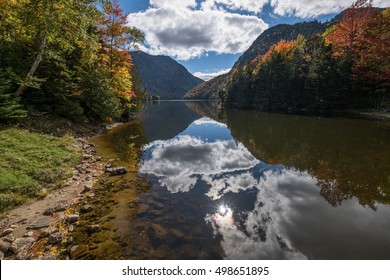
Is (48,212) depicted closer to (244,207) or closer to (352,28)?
(244,207)

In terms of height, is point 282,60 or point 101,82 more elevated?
point 282,60

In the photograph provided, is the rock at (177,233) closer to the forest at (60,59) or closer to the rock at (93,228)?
the rock at (93,228)

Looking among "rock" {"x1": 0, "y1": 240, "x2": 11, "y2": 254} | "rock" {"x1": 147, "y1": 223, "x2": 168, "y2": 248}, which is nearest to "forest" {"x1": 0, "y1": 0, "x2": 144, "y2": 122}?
"rock" {"x1": 0, "y1": 240, "x2": 11, "y2": 254}

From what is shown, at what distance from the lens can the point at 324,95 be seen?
160ft

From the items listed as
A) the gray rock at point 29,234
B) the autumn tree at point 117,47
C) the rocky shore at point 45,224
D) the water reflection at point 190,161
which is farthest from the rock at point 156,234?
the autumn tree at point 117,47

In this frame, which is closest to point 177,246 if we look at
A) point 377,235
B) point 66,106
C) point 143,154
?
point 377,235

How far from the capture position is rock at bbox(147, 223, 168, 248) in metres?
6.88

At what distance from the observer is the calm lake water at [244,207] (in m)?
6.67

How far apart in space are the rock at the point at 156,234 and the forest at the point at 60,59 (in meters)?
13.4

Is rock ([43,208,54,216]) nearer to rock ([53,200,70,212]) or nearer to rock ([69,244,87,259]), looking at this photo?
rock ([53,200,70,212])

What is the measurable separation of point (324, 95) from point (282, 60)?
21.3m

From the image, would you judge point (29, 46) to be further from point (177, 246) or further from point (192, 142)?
point (177, 246)

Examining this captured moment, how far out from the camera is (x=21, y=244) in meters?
6.58

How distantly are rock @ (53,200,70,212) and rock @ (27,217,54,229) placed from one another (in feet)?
1.82
